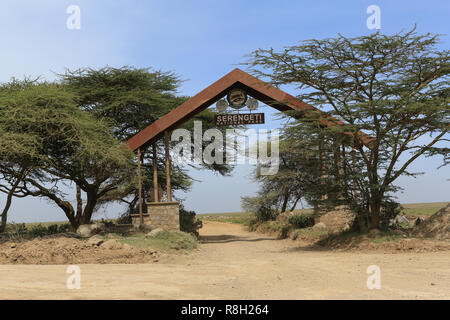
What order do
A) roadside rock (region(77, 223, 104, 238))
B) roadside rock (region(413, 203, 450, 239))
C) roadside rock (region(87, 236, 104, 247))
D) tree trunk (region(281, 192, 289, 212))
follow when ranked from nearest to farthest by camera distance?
roadside rock (region(87, 236, 104, 247)), roadside rock (region(413, 203, 450, 239)), roadside rock (region(77, 223, 104, 238)), tree trunk (region(281, 192, 289, 212))

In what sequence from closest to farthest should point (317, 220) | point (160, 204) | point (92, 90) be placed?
1. point (160, 204)
2. point (317, 220)
3. point (92, 90)

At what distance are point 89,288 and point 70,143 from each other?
10807 mm

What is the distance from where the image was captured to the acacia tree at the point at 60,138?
55.5 feet

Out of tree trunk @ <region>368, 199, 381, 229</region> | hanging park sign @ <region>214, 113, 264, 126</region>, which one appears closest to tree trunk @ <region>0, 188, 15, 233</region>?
hanging park sign @ <region>214, 113, 264, 126</region>

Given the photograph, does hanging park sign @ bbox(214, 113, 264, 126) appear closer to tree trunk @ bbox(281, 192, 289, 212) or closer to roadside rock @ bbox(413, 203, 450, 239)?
roadside rock @ bbox(413, 203, 450, 239)

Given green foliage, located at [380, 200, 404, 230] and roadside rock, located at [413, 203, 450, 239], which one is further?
green foliage, located at [380, 200, 404, 230]

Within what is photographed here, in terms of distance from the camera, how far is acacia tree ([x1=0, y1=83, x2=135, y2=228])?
16906mm

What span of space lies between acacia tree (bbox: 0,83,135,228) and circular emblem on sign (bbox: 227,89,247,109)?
499 centimetres

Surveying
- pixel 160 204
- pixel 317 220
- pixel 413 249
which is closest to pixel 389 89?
pixel 413 249

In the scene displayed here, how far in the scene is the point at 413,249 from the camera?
553 inches

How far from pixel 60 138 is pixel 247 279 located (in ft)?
38.4

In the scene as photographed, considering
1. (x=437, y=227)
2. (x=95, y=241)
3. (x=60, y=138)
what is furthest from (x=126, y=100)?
(x=437, y=227)

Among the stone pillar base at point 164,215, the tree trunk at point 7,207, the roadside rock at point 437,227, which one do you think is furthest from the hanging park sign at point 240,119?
the tree trunk at point 7,207

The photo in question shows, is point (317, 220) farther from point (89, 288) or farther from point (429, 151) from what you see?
point (89, 288)
